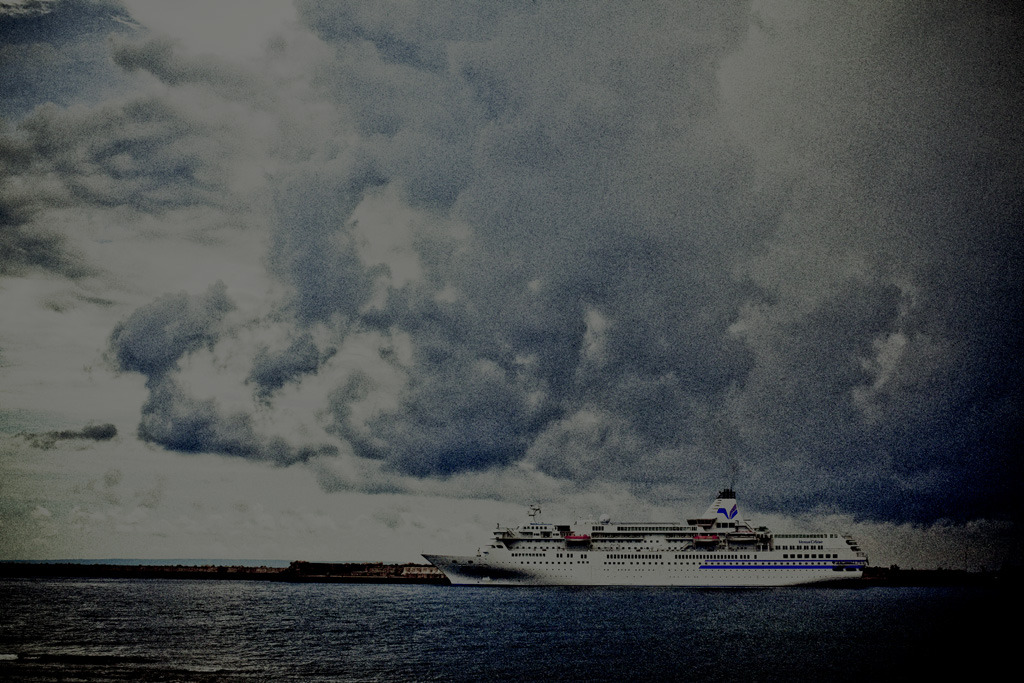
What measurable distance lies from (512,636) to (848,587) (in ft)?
126

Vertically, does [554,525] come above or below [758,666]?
above

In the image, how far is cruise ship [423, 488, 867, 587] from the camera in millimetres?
54938

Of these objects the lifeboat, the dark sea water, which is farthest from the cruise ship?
the dark sea water

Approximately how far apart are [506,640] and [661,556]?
98.3 feet

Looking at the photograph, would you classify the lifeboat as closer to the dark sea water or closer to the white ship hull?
the white ship hull

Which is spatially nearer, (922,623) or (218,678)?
(218,678)

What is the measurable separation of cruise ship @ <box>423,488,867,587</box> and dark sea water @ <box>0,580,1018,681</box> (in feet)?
30.1

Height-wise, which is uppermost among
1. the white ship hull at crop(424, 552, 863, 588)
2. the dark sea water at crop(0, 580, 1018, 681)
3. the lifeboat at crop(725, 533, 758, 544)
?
the lifeboat at crop(725, 533, 758, 544)

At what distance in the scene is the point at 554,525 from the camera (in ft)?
186

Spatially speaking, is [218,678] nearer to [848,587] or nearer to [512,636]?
[512,636]

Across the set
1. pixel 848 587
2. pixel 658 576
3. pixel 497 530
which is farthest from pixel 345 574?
pixel 848 587

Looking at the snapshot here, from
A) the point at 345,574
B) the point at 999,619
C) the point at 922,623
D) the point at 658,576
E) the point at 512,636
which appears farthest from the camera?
the point at 345,574

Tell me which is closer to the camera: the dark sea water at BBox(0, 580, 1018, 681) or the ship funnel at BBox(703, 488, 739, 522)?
the dark sea water at BBox(0, 580, 1018, 681)

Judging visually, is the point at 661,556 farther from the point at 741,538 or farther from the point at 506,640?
the point at 506,640
